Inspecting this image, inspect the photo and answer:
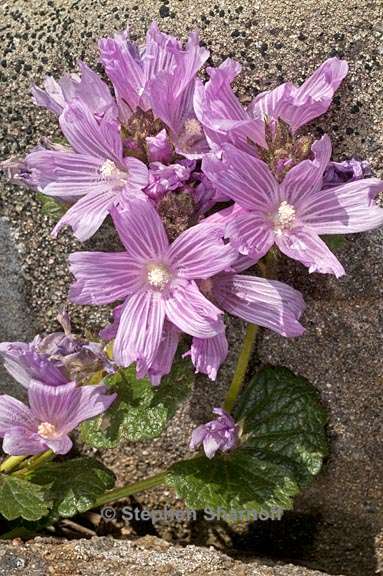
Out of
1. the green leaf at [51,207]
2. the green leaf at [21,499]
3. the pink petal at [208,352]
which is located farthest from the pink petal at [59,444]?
the green leaf at [51,207]

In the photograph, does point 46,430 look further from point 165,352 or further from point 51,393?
point 165,352

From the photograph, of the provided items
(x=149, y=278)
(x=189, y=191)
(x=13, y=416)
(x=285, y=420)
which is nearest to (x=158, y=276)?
(x=149, y=278)

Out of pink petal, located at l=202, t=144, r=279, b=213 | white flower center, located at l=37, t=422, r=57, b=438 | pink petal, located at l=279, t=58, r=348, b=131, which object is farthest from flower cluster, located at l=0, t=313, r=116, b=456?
pink petal, located at l=279, t=58, r=348, b=131

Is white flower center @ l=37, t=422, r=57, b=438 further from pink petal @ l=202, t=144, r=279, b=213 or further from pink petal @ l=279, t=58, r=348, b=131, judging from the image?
pink petal @ l=279, t=58, r=348, b=131

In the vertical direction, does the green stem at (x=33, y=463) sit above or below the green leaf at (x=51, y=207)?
below

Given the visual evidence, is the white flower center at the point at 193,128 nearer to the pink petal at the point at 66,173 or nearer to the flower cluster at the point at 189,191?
the flower cluster at the point at 189,191

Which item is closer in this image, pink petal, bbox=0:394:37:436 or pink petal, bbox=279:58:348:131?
pink petal, bbox=279:58:348:131

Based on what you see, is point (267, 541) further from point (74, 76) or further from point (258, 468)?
point (74, 76)
